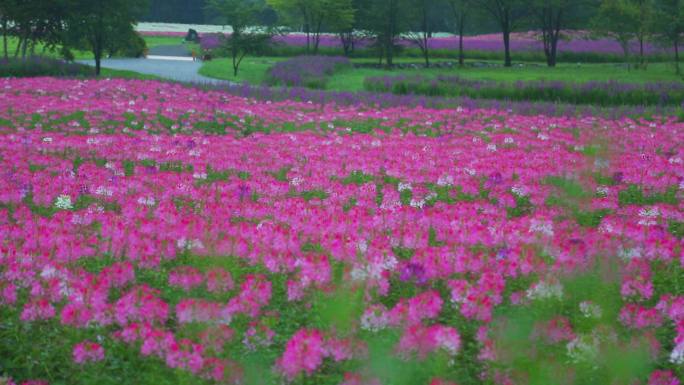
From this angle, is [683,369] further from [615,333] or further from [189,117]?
[189,117]

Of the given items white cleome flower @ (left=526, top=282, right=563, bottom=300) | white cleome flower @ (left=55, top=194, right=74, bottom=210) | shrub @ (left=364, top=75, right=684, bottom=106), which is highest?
shrub @ (left=364, top=75, right=684, bottom=106)

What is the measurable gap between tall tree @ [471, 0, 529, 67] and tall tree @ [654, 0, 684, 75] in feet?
33.7

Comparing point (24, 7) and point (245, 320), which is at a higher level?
point (24, 7)

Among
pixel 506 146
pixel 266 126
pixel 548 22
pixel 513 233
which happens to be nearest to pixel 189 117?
pixel 266 126

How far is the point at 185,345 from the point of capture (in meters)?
3.43

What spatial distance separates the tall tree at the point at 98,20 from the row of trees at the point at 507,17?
17.1ft

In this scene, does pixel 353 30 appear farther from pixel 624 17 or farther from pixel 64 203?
pixel 64 203

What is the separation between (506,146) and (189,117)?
245 inches

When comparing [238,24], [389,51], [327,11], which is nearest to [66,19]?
[238,24]

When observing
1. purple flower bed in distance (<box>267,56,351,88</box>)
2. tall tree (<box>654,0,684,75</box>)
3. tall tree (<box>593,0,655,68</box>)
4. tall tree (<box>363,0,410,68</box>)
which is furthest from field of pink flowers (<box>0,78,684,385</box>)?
tall tree (<box>363,0,410,68</box>)

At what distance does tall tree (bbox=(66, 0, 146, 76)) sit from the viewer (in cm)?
2981

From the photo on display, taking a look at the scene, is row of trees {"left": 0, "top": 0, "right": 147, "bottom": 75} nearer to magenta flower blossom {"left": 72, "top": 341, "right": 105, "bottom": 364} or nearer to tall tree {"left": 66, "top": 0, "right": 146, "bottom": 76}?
tall tree {"left": 66, "top": 0, "right": 146, "bottom": 76}

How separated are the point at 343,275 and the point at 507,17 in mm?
42629

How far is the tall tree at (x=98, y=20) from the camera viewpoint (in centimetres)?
2981
